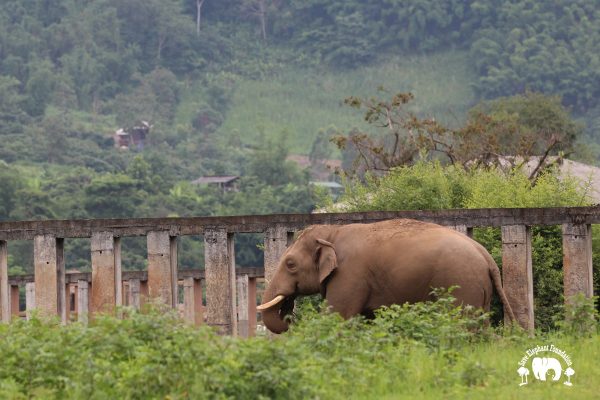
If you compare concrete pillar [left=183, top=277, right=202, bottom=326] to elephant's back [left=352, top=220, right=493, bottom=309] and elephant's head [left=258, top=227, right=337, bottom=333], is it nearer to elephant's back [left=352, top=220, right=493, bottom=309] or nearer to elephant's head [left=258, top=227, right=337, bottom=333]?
elephant's head [left=258, top=227, right=337, bottom=333]

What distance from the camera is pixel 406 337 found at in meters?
18.3

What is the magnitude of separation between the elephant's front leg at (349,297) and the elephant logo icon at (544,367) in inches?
202

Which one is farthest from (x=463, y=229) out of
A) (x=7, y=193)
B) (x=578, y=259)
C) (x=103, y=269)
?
(x=7, y=193)

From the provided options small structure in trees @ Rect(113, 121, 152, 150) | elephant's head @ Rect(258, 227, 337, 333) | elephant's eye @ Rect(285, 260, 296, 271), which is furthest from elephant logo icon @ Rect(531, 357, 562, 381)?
small structure in trees @ Rect(113, 121, 152, 150)

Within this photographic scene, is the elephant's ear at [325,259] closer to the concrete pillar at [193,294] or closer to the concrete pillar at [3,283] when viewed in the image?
the concrete pillar at [3,283]

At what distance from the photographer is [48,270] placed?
28.0 metres

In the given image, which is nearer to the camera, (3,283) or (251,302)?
(3,283)

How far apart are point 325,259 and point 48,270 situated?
7329 mm

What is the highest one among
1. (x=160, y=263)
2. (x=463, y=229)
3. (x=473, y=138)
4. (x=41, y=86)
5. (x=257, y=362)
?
(x=41, y=86)

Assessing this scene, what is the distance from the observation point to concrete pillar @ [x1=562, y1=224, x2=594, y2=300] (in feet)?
82.8

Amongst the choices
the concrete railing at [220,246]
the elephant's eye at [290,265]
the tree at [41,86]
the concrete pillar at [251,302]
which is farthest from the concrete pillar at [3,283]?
the tree at [41,86]

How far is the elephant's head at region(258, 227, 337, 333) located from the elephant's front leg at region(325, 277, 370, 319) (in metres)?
0.37

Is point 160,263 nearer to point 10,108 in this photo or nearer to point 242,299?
point 242,299

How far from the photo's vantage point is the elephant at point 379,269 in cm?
2156
